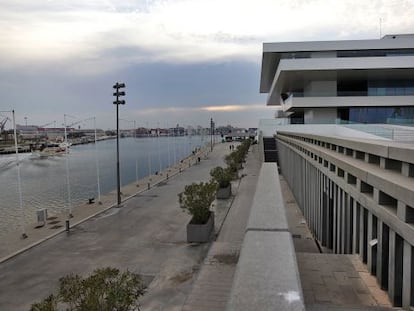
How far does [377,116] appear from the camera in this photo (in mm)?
47594

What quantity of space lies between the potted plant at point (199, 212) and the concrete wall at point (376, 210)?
5.21 metres

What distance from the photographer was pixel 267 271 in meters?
4.38

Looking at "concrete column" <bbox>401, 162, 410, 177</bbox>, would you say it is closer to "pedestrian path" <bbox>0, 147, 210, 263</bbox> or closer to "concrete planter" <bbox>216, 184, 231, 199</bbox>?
"pedestrian path" <bbox>0, 147, 210, 263</bbox>

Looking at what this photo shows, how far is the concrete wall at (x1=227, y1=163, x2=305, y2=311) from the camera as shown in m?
3.66

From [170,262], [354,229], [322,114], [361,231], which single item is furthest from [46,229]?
[322,114]

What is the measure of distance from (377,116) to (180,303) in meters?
45.2

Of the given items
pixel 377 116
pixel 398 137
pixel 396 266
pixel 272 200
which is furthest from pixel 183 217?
pixel 377 116

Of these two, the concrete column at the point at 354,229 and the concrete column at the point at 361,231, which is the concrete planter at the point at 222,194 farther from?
the concrete column at the point at 361,231

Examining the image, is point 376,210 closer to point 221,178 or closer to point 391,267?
point 391,267

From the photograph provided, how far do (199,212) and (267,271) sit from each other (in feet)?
35.6

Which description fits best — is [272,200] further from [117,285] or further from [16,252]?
[16,252]

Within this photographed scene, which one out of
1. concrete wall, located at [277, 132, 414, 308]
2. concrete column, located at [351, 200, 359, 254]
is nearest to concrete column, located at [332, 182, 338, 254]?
concrete wall, located at [277, 132, 414, 308]

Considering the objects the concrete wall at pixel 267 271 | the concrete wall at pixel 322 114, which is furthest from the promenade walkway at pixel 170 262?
the concrete wall at pixel 322 114

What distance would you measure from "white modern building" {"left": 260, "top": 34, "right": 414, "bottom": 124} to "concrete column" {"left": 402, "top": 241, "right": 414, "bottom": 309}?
39.5 m
